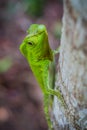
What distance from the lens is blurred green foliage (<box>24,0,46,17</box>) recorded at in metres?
4.63

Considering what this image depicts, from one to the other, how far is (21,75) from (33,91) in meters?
0.30

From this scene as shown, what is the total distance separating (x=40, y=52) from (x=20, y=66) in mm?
3087

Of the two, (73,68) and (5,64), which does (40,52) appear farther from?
(5,64)

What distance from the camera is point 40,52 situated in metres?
1.38

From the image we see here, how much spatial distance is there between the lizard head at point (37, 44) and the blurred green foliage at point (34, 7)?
326 centimetres

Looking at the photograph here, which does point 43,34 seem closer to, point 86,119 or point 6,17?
point 86,119

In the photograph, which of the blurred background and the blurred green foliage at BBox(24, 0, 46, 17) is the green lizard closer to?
the blurred background

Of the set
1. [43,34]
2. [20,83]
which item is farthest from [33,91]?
[43,34]

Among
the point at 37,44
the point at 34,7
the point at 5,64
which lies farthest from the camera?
the point at 34,7

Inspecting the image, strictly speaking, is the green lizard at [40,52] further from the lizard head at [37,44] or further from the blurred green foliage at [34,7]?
the blurred green foliage at [34,7]

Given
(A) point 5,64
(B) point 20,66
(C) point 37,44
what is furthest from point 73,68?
(B) point 20,66

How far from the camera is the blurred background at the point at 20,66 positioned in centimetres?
397

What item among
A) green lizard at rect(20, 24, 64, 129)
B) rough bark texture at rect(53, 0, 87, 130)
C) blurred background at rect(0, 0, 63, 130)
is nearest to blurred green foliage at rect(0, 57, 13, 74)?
blurred background at rect(0, 0, 63, 130)

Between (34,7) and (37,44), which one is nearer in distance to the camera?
(37,44)
